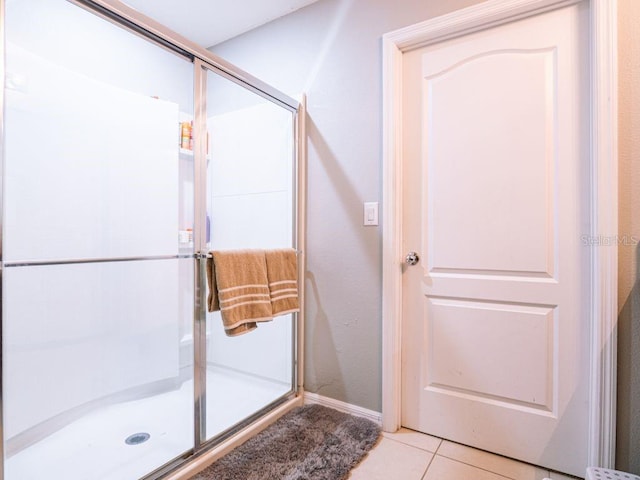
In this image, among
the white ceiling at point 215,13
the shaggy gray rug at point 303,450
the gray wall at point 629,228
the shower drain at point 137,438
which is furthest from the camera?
Answer: the white ceiling at point 215,13

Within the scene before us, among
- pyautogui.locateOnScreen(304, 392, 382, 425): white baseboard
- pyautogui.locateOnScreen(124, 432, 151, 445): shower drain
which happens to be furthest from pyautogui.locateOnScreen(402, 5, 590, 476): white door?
pyautogui.locateOnScreen(124, 432, 151, 445): shower drain

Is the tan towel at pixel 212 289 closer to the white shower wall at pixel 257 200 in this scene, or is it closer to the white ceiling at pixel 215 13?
the white shower wall at pixel 257 200

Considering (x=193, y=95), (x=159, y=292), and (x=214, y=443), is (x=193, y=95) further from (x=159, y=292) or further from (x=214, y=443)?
(x=214, y=443)

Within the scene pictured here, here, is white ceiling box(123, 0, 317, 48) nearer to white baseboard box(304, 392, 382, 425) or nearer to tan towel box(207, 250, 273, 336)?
tan towel box(207, 250, 273, 336)

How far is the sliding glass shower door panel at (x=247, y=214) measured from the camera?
1.56 metres

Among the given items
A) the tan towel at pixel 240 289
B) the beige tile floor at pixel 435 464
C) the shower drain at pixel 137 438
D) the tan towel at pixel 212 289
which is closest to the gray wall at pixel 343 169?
the beige tile floor at pixel 435 464

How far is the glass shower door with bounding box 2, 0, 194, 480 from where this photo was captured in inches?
51.5

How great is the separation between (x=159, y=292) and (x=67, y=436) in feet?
2.24

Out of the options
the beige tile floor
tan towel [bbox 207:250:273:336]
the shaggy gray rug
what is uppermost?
tan towel [bbox 207:250:273:336]

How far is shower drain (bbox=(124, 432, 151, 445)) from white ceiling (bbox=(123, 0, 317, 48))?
2166 mm

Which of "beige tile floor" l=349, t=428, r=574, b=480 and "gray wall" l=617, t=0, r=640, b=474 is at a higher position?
"gray wall" l=617, t=0, r=640, b=474

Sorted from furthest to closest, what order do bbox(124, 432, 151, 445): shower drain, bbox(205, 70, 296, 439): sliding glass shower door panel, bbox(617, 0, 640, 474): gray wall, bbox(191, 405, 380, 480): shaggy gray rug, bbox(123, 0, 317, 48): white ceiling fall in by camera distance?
bbox(123, 0, 317, 48): white ceiling, bbox(205, 70, 296, 439): sliding glass shower door panel, bbox(124, 432, 151, 445): shower drain, bbox(191, 405, 380, 480): shaggy gray rug, bbox(617, 0, 640, 474): gray wall

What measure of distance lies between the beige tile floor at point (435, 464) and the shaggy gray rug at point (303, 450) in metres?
0.06

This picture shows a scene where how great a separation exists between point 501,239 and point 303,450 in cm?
120
